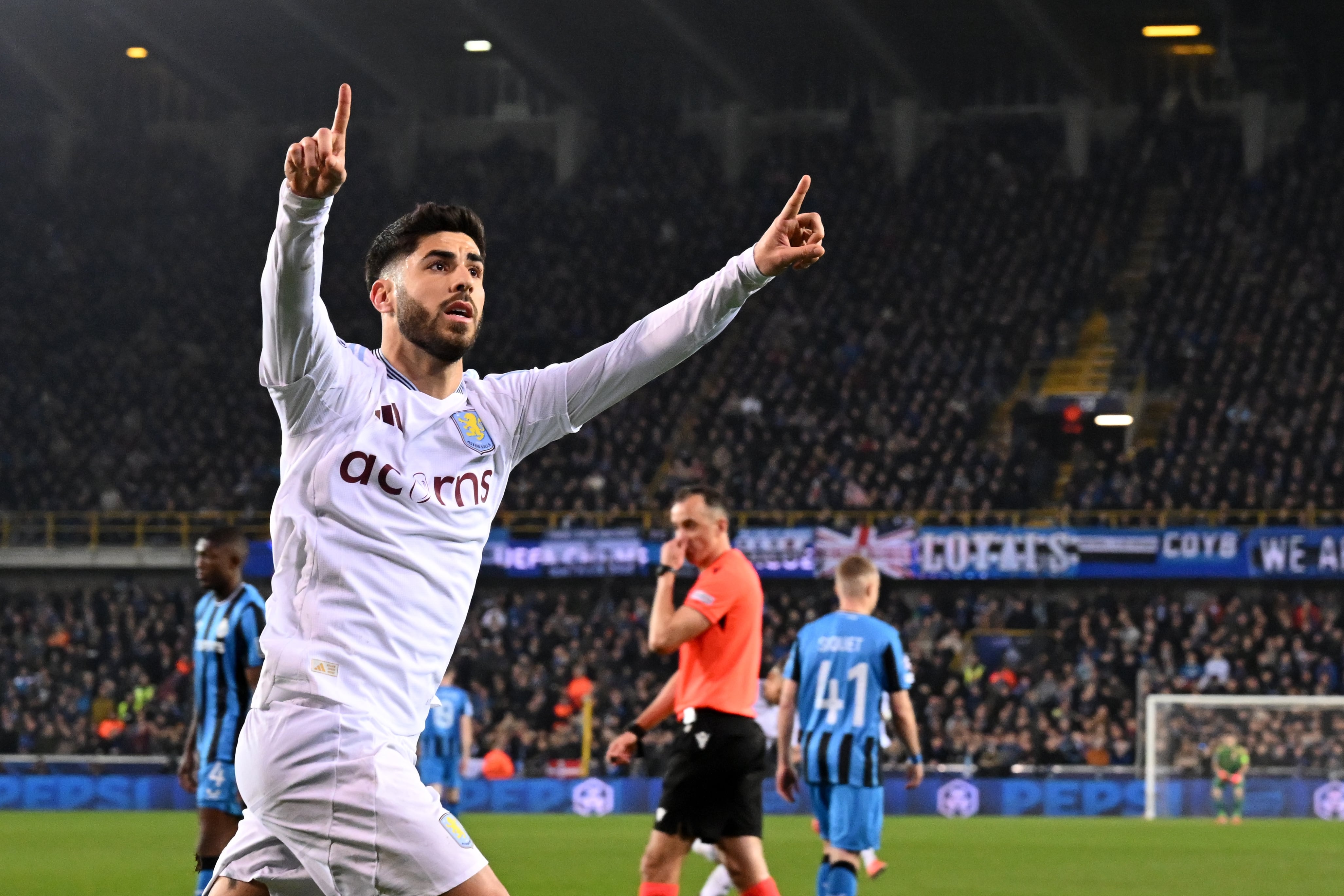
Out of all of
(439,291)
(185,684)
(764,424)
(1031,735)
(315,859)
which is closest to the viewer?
(315,859)

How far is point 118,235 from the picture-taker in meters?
37.7

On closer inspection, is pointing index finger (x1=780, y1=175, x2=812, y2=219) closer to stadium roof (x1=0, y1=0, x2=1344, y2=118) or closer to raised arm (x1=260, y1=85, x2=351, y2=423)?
raised arm (x1=260, y1=85, x2=351, y2=423)

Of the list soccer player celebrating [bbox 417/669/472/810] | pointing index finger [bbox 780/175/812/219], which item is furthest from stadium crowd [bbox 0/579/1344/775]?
pointing index finger [bbox 780/175/812/219]

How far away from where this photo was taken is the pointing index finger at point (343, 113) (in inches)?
142

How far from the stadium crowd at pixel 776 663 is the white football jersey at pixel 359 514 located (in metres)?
19.7

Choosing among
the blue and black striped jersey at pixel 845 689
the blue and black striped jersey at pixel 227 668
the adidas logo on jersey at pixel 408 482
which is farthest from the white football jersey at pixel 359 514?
the blue and black striped jersey at pixel 845 689

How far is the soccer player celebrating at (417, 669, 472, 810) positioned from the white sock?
22.0 ft

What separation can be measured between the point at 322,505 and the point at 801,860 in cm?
1190

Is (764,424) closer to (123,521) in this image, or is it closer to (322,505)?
(123,521)

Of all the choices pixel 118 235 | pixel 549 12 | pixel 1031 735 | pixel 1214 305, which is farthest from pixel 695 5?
pixel 1031 735

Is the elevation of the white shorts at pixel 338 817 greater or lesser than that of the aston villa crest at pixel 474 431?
lesser

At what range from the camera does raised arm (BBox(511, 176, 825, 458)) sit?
4254 millimetres

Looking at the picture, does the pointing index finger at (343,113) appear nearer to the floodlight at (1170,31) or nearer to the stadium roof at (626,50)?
the stadium roof at (626,50)

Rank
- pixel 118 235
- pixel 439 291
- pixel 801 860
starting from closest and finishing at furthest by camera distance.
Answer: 1. pixel 439 291
2. pixel 801 860
3. pixel 118 235
